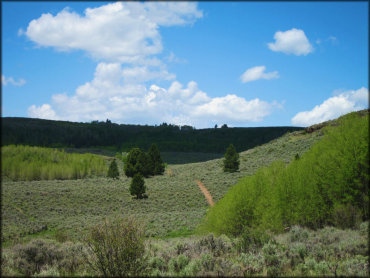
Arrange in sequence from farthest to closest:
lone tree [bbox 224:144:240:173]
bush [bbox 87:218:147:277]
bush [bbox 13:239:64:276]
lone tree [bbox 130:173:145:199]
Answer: lone tree [bbox 224:144:240:173]
lone tree [bbox 130:173:145:199]
bush [bbox 13:239:64:276]
bush [bbox 87:218:147:277]

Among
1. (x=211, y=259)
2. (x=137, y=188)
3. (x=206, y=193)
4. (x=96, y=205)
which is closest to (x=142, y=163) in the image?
(x=137, y=188)

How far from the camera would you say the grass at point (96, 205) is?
85.3 ft

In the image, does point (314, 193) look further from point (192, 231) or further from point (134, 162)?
point (134, 162)

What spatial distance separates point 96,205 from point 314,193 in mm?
27532

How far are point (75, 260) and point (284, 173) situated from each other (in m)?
13.2

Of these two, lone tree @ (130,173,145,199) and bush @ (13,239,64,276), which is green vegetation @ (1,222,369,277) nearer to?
bush @ (13,239,64,276)

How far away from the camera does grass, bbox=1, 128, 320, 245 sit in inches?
1023

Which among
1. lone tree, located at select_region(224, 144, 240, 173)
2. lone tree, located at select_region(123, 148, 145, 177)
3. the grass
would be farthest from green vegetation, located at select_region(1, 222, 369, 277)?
lone tree, located at select_region(123, 148, 145, 177)

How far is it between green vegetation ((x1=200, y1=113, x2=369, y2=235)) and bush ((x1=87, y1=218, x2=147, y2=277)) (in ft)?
29.4

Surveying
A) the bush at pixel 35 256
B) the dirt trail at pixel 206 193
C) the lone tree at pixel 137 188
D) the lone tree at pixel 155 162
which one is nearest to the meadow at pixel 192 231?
the bush at pixel 35 256

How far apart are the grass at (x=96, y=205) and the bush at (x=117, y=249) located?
13485mm

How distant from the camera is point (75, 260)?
9.68 m

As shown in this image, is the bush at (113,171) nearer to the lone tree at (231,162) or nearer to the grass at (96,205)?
the grass at (96,205)

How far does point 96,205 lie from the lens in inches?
1421
